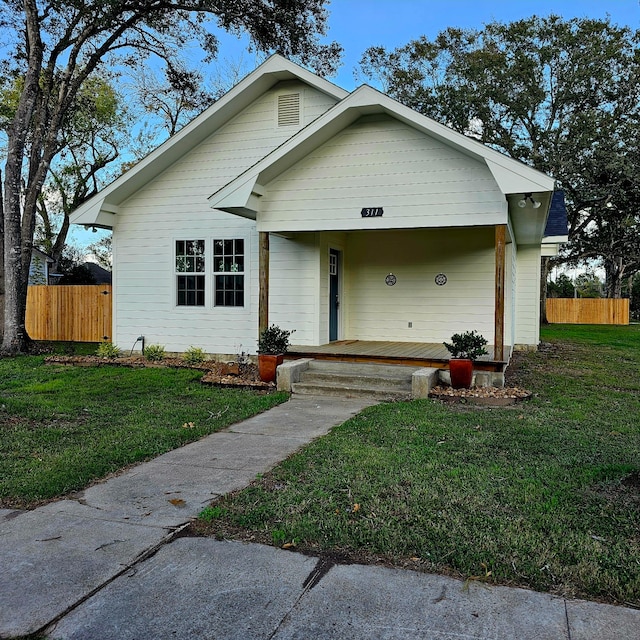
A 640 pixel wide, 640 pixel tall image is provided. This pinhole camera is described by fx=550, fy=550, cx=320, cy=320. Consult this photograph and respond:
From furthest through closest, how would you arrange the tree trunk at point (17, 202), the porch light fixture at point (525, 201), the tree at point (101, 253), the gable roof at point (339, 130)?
the tree at point (101, 253)
the tree trunk at point (17, 202)
the porch light fixture at point (525, 201)
the gable roof at point (339, 130)

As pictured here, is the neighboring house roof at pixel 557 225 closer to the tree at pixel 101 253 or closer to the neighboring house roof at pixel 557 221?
the neighboring house roof at pixel 557 221

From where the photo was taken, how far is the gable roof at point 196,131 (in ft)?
35.8

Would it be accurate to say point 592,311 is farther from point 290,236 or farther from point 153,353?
point 153,353

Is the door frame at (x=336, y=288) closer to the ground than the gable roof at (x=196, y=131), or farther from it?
closer to the ground

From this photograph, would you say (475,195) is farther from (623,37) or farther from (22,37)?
(623,37)

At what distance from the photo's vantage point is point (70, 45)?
15234 millimetres

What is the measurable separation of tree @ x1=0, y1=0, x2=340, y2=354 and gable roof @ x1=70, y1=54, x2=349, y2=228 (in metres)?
2.66

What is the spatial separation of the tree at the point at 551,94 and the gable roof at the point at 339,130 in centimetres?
Answer: 1836

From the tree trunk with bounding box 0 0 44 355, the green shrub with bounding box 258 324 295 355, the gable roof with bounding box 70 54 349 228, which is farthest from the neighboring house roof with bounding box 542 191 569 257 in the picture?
the tree trunk with bounding box 0 0 44 355

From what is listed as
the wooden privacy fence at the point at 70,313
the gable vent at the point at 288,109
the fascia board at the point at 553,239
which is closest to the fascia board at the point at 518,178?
the gable vent at the point at 288,109

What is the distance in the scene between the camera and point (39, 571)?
299 cm

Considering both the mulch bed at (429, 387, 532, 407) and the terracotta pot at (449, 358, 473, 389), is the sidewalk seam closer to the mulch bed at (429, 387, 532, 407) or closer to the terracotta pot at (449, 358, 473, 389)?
the mulch bed at (429, 387, 532, 407)

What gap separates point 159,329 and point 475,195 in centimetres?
747

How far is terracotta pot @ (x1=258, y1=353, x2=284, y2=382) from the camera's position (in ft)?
30.4
